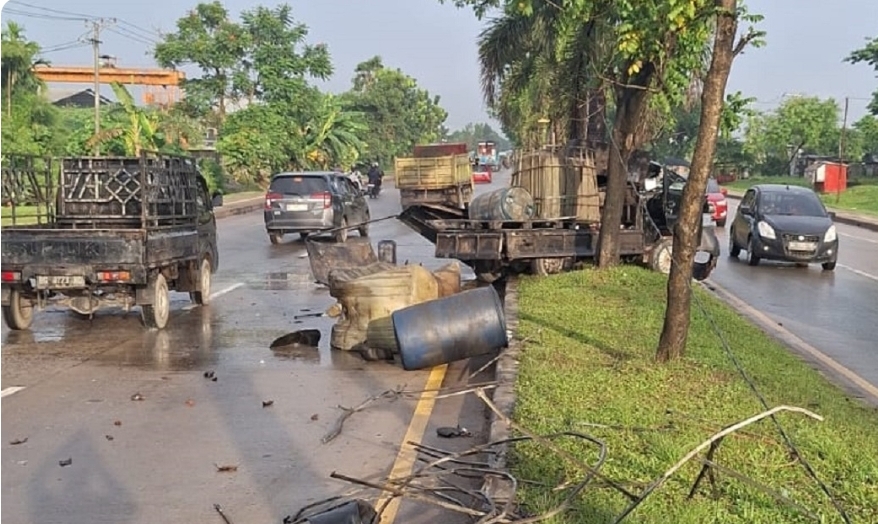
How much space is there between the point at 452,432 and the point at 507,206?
9126 millimetres

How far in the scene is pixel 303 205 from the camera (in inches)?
1009

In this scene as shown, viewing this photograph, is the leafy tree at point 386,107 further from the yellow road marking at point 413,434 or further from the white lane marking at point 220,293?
the yellow road marking at point 413,434

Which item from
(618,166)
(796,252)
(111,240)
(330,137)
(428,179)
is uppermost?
(330,137)

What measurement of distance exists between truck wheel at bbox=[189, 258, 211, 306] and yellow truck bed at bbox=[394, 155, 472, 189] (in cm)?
2422

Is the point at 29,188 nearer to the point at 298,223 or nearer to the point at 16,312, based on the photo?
the point at 16,312

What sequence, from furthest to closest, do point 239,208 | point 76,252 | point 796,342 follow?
point 239,208
point 796,342
point 76,252

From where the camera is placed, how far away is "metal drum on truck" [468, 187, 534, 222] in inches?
645

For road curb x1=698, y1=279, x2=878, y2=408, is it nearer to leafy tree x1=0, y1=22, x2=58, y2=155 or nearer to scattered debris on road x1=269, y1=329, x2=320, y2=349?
scattered debris on road x1=269, y1=329, x2=320, y2=349

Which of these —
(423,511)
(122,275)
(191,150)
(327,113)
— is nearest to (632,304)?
(122,275)

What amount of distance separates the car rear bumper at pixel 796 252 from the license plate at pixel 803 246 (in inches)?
2.2

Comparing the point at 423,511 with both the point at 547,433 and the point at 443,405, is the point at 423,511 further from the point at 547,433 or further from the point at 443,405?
the point at 443,405

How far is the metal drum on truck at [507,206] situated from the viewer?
53.8ft

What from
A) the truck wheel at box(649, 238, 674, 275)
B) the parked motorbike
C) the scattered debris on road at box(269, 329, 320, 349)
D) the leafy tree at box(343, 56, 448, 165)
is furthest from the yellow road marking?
the leafy tree at box(343, 56, 448, 165)

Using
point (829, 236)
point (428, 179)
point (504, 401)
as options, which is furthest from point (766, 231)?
point (428, 179)
